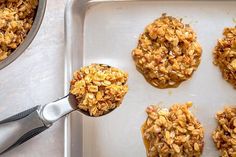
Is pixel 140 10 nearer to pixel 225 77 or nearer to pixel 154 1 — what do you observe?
pixel 154 1

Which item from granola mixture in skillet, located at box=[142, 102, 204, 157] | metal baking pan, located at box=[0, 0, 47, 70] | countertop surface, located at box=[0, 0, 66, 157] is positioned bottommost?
granola mixture in skillet, located at box=[142, 102, 204, 157]

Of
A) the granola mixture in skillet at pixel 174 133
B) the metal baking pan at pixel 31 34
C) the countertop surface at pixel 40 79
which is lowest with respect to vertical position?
the granola mixture in skillet at pixel 174 133

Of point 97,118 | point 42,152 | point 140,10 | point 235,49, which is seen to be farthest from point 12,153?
point 235,49

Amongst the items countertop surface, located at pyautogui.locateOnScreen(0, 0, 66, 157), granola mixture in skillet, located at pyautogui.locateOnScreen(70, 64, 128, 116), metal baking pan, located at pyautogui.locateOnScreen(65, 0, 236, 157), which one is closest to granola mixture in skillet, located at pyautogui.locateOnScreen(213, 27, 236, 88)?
metal baking pan, located at pyautogui.locateOnScreen(65, 0, 236, 157)

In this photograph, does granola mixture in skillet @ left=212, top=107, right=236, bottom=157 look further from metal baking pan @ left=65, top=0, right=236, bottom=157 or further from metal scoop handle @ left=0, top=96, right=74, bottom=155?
metal scoop handle @ left=0, top=96, right=74, bottom=155

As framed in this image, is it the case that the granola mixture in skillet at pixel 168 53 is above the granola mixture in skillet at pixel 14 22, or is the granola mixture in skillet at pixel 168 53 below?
below

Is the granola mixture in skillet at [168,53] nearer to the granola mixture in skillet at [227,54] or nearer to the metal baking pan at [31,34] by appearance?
the granola mixture in skillet at [227,54]

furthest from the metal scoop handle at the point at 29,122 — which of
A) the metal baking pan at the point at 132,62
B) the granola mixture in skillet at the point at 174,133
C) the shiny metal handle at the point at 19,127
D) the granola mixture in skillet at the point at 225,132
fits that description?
the granola mixture in skillet at the point at 225,132
